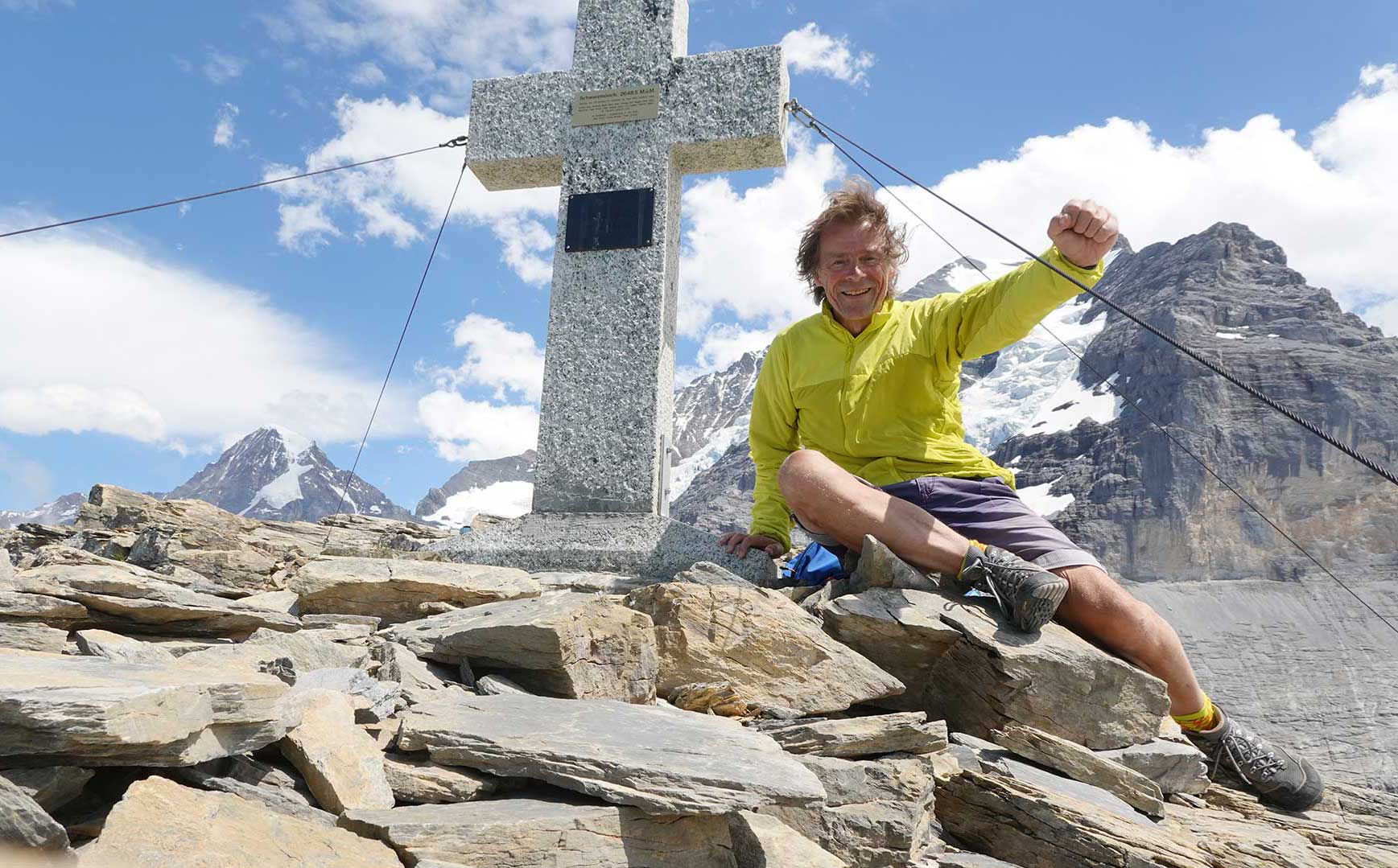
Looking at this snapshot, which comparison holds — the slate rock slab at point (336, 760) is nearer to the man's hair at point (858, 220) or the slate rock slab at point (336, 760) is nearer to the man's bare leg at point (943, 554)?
the man's bare leg at point (943, 554)

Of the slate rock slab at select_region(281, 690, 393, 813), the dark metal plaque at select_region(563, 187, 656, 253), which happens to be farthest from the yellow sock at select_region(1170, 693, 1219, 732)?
the dark metal plaque at select_region(563, 187, 656, 253)

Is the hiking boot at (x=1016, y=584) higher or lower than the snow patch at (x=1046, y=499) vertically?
lower

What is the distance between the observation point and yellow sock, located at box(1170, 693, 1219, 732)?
3.33m

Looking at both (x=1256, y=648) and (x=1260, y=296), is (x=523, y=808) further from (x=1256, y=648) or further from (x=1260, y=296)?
(x=1260, y=296)

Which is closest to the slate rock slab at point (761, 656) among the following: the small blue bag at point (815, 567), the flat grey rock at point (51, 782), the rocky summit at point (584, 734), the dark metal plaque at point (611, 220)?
the rocky summit at point (584, 734)

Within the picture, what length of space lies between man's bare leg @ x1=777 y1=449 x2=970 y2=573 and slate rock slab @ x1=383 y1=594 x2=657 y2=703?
932 mm

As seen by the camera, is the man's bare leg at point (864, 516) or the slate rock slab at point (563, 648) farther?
the man's bare leg at point (864, 516)

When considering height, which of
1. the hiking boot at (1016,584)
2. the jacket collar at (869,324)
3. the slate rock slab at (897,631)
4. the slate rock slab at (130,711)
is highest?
the jacket collar at (869,324)

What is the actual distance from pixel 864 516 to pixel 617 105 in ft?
11.8

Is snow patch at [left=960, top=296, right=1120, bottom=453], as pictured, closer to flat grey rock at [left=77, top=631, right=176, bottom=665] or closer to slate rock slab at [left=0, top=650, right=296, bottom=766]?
flat grey rock at [left=77, top=631, right=176, bottom=665]

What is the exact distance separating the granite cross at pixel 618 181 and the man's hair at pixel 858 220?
1.41 m

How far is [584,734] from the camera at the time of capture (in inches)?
78.8

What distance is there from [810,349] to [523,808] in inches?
110

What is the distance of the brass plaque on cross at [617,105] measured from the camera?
18.2 ft
